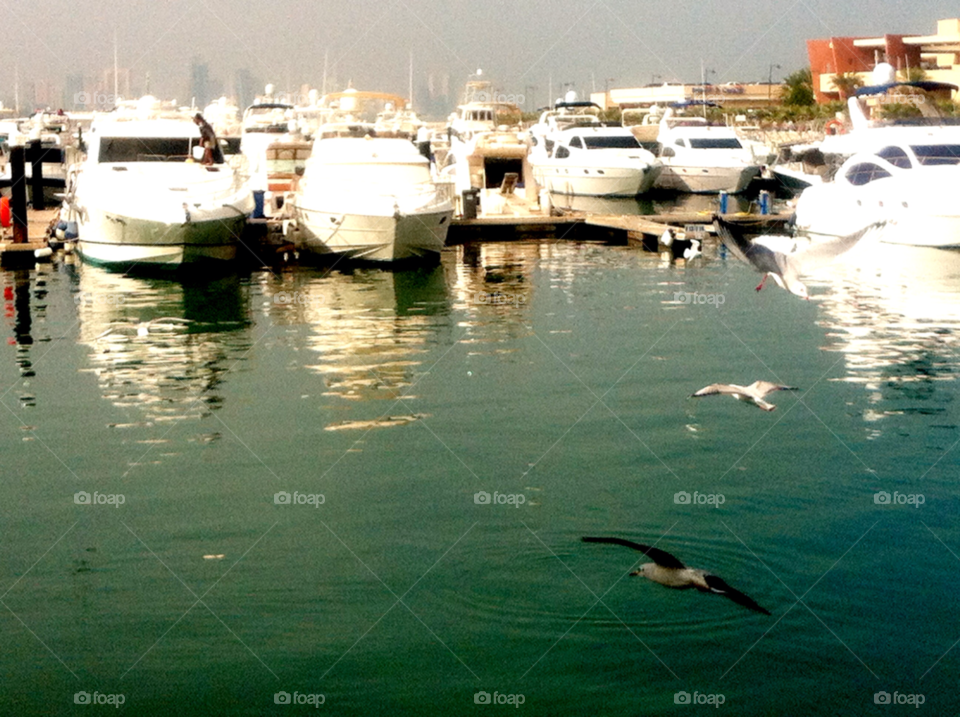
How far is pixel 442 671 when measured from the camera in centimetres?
897

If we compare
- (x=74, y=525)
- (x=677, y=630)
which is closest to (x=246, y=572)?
(x=74, y=525)

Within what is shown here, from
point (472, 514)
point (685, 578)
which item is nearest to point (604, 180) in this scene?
point (472, 514)

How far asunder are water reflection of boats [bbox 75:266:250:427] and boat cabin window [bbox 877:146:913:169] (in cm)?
1449

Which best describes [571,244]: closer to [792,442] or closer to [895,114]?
[792,442]

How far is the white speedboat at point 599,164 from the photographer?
46000 millimetres

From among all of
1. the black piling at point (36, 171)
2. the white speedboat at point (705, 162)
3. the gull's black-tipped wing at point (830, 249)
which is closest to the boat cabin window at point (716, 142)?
the white speedboat at point (705, 162)

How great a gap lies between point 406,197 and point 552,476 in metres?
15.0

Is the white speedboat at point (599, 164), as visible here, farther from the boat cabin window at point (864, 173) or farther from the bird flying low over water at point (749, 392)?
the bird flying low over water at point (749, 392)

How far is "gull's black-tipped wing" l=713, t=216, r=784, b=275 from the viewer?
14.6m

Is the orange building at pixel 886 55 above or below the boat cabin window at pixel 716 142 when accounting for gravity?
above

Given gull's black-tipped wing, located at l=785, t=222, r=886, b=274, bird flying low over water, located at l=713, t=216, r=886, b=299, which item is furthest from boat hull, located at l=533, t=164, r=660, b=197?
gull's black-tipped wing, located at l=785, t=222, r=886, b=274

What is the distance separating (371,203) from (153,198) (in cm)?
431

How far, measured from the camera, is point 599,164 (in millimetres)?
46062

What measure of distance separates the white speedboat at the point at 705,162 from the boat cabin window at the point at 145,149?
83.7ft
